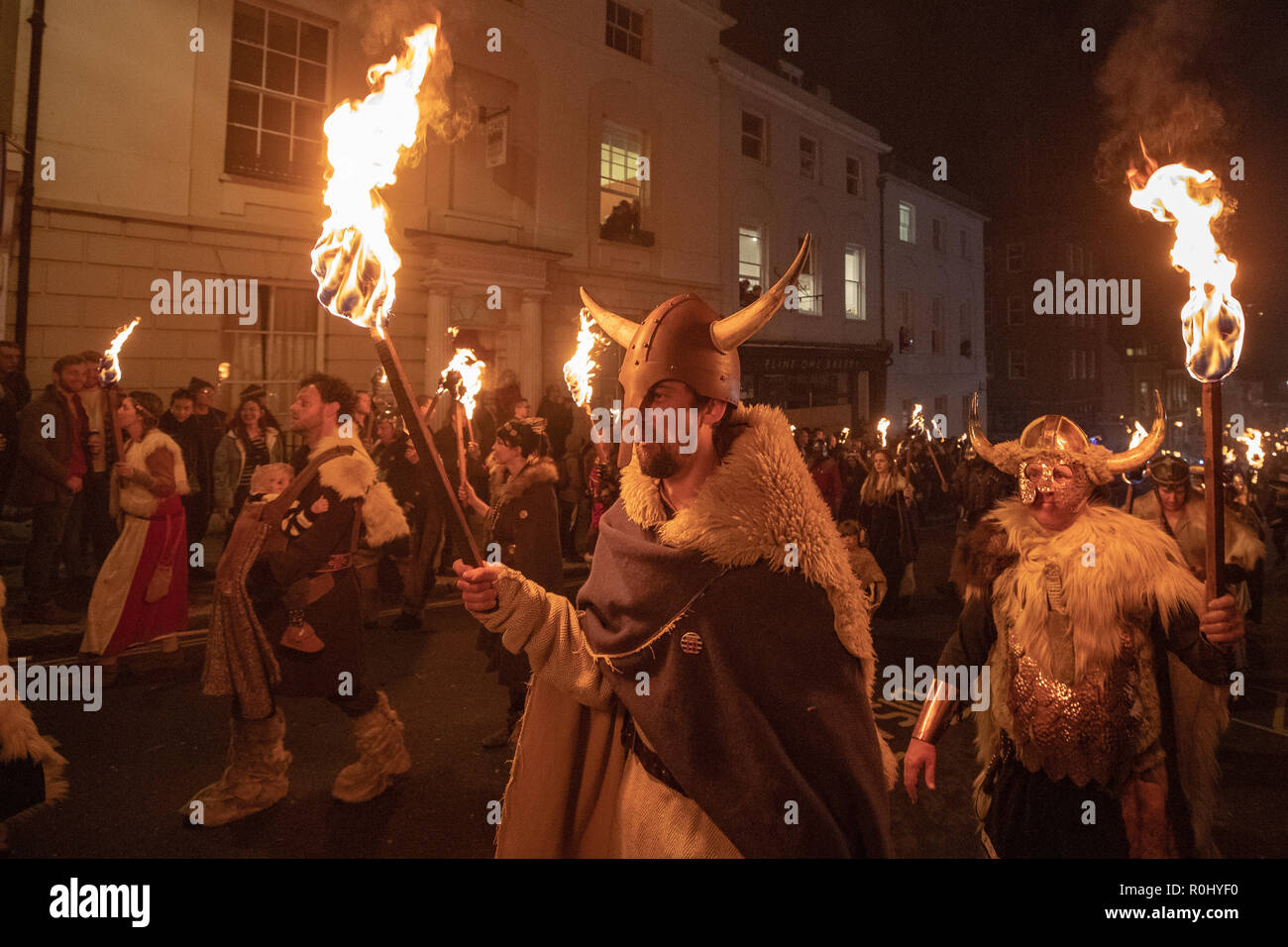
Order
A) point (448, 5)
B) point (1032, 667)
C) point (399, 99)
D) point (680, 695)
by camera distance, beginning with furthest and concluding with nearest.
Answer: point (448, 5), point (1032, 667), point (399, 99), point (680, 695)

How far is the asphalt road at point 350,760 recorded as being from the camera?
12.3ft

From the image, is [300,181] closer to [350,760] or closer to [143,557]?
[143,557]

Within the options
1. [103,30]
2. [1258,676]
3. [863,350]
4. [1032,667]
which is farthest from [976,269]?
[1032,667]

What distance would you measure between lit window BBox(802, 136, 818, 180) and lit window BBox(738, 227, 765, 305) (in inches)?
143

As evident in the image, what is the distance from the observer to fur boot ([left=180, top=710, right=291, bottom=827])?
3.93 m

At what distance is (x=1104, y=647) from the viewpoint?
106 inches

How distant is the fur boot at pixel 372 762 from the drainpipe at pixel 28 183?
363 inches

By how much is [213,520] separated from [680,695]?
11.9 m

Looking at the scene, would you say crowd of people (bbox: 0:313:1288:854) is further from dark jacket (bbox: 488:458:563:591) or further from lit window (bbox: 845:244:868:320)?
lit window (bbox: 845:244:868:320)

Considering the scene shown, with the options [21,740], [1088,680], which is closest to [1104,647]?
[1088,680]

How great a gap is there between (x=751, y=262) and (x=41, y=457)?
1821cm

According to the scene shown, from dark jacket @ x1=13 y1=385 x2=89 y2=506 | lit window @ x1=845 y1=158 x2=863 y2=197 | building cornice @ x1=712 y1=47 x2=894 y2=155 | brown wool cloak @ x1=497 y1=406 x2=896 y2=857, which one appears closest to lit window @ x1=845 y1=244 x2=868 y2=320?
lit window @ x1=845 y1=158 x2=863 y2=197

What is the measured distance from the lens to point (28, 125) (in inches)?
394

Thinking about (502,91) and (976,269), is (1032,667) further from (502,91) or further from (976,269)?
(976,269)
